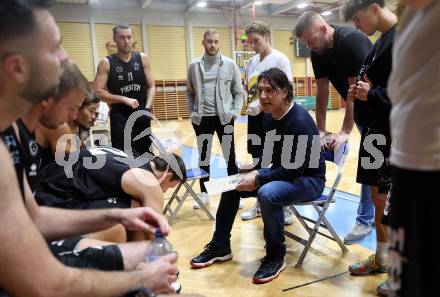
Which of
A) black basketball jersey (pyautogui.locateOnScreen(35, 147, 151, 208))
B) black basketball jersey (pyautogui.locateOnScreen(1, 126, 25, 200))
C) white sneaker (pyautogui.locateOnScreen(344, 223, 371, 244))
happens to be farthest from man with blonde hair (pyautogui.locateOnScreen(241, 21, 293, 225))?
black basketball jersey (pyautogui.locateOnScreen(1, 126, 25, 200))

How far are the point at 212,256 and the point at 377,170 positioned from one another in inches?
55.1

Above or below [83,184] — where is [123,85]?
above

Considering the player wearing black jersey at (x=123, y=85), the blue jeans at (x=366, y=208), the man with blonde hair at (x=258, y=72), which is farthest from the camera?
the player wearing black jersey at (x=123, y=85)

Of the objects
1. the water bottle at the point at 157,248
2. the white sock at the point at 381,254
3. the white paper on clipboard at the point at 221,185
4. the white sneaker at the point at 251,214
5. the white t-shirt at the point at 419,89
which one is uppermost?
the white t-shirt at the point at 419,89

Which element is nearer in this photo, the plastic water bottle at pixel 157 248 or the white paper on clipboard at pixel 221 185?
the plastic water bottle at pixel 157 248

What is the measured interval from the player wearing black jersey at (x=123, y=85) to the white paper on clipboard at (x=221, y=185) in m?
1.52

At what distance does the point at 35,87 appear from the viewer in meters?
1.09

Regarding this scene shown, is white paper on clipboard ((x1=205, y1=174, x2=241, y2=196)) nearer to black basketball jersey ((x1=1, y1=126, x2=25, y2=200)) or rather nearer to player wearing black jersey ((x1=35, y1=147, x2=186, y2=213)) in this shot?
player wearing black jersey ((x1=35, y1=147, x2=186, y2=213))

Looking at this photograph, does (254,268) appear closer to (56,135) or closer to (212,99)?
(56,135)

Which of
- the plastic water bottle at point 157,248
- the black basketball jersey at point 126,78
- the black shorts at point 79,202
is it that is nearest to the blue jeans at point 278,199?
the black shorts at point 79,202

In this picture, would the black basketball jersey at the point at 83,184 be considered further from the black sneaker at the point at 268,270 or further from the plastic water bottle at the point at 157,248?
the black sneaker at the point at 268,270

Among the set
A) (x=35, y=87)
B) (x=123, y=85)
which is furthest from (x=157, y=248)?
(x=123, y=85)

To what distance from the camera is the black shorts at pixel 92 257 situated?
4.52ft

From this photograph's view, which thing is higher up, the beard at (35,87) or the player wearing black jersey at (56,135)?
the beard at (35,87)
